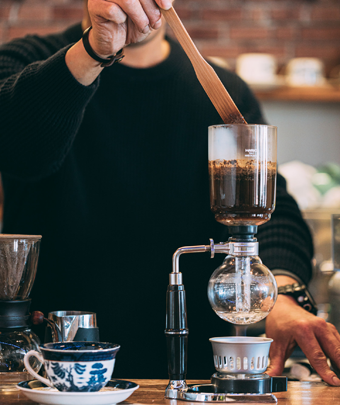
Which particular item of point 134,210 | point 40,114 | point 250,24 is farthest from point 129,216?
point 250,24

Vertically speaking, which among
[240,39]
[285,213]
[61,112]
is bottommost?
[285,213]

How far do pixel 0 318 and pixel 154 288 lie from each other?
1.81 feet

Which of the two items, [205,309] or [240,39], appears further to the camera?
[240,39]

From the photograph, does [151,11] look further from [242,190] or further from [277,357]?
[277,357]

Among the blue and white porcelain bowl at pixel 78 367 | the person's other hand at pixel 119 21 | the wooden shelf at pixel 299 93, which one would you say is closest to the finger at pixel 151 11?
the person's other hand at pixel 119 21

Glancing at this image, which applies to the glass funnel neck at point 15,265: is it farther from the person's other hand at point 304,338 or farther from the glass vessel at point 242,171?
the person's other hand at point 304,338

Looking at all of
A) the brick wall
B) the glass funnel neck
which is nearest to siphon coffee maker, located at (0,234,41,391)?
the glass funnel neck

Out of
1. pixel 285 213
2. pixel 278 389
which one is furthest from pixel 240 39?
pixel 278 389

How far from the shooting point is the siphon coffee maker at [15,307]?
30.5 inches

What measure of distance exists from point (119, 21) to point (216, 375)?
541 mm

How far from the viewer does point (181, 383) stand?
29.6 inches

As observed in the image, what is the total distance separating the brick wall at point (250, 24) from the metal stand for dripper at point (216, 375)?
2.20 metres

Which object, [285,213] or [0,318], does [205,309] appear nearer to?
[285,213]

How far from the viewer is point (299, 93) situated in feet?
8.65
